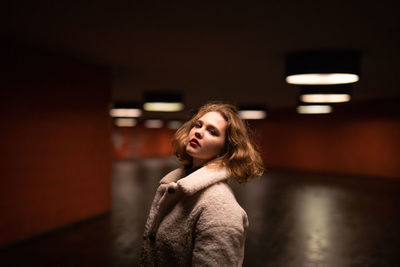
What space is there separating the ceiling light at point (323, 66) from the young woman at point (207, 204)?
2.91 m

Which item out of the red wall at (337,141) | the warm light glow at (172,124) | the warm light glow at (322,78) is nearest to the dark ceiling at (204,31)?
the warm light glow at (322,78)

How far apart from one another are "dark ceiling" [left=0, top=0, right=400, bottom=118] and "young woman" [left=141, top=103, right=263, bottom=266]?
177 cm

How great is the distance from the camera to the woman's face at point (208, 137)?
1.59 m

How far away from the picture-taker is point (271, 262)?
165 inches

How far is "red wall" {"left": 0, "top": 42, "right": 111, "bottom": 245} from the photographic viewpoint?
4730 mm

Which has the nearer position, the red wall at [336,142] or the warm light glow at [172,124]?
the red wall at [336,142]

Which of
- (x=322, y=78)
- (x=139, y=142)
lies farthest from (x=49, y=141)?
(x=139, y=142)

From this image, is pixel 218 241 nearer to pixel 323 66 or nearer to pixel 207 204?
pixel 207 204

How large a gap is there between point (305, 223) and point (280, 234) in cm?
97

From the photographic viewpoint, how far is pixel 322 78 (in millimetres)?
4461

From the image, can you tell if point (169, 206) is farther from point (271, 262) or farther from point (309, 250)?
point (309, 250)

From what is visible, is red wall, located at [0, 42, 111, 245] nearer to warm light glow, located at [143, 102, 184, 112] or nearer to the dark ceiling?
the dark ceiling

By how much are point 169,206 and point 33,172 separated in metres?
4.40

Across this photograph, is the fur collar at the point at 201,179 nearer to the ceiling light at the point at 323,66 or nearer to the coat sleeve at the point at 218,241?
the coat sleeve at the point at 218,241
